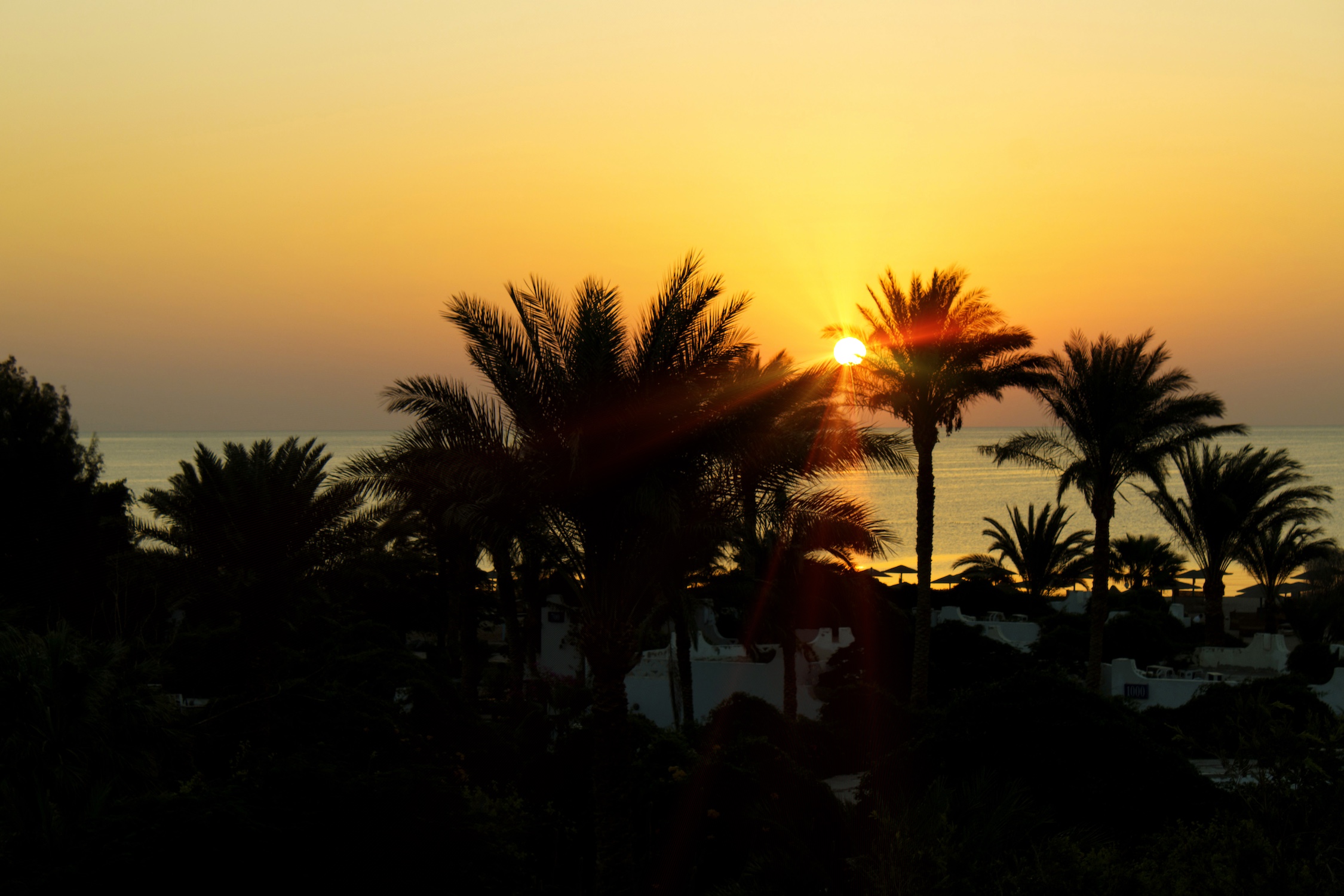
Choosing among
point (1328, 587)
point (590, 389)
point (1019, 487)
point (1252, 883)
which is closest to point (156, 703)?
point (590, 389)

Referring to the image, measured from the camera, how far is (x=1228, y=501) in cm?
2844

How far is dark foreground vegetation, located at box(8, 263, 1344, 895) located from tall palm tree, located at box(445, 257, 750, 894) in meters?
0.04

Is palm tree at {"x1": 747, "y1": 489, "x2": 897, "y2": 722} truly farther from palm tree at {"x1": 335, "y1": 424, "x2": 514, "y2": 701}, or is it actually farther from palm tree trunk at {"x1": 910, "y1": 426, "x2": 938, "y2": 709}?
palm tree at {"x1": 335, "y1": 424, "x2": 514, "y2": 701}

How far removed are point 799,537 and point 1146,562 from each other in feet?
142

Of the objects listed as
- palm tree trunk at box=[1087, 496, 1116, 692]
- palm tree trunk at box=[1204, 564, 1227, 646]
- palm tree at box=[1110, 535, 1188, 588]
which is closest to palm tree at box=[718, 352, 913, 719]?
palm tree trunk at box=[1087, 496, 1116, 692]

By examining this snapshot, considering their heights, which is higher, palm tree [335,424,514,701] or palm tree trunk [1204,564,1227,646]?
palm tree [335,424,514,701]

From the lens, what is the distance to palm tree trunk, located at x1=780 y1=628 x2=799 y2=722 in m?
23.0

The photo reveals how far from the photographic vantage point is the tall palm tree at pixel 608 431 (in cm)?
1162

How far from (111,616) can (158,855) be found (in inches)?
1031

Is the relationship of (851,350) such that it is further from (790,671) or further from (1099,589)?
(1099,589)

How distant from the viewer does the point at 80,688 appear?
12789mm

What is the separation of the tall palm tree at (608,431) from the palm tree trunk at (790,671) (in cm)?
1125

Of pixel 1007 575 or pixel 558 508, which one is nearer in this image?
pixel 558 508

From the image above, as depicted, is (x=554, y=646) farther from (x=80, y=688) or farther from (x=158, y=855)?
(x=158, y=855)
